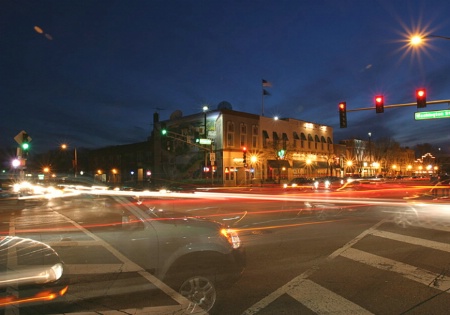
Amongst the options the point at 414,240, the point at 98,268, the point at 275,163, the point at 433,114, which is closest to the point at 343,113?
the point at 433,114

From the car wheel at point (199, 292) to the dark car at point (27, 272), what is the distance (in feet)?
5.58

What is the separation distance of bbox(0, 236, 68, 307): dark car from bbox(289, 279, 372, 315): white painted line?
3.33 metres

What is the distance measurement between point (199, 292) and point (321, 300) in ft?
5.71

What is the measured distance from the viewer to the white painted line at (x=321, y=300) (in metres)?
4.93

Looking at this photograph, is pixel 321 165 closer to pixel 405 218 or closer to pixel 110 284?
pixel 405 218

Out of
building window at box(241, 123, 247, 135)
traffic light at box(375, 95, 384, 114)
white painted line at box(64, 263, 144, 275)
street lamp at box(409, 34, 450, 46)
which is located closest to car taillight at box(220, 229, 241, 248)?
white painted line at box(64, 263, 144, 275)

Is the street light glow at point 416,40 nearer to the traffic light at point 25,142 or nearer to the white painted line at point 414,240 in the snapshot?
the white painted line at point 414,240

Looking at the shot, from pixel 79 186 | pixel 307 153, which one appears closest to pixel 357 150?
pixel 307 153

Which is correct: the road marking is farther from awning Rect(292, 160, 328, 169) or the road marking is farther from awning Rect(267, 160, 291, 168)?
awning Rect(292, 160, 328, 169)

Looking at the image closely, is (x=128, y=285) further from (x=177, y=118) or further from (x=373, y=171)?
(x=373, y=171)

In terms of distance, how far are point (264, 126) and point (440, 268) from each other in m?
50.2

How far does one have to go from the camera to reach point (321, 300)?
17.4ft

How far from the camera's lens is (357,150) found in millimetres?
83000

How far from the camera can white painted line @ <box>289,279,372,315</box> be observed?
4.93 m
